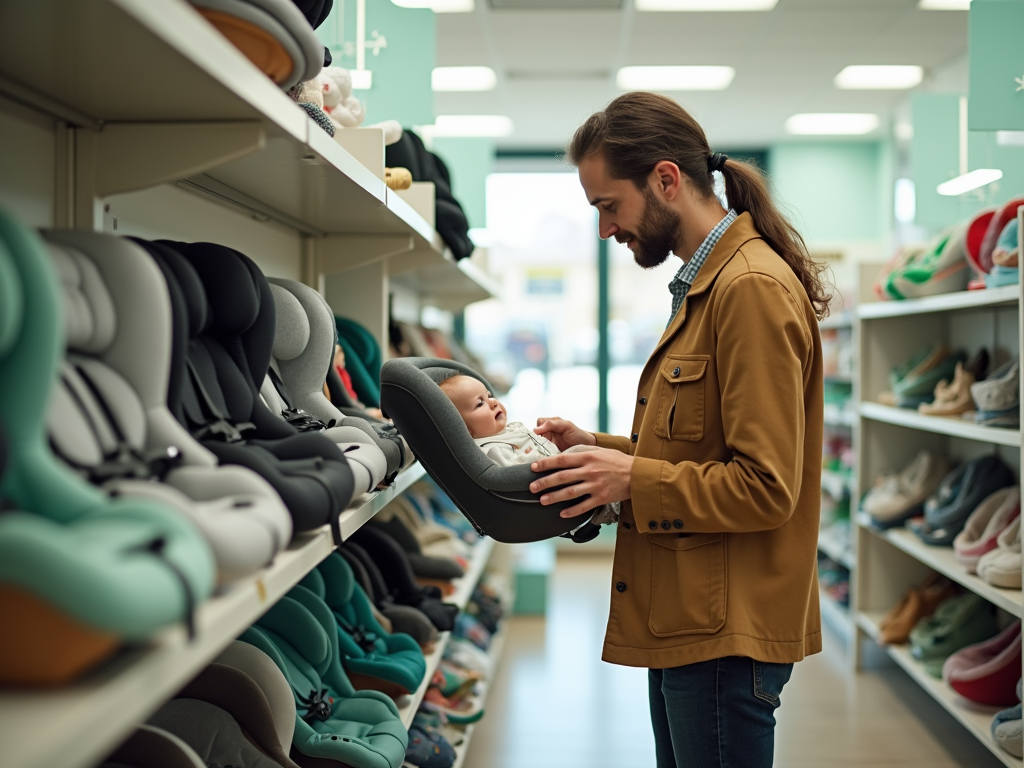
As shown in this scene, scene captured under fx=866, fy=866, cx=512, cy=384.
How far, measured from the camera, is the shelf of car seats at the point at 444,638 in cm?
183

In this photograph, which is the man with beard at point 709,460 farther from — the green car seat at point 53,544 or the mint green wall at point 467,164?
the mint green wall at point 467,164

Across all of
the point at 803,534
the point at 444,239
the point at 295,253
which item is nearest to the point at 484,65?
the point at 444,239

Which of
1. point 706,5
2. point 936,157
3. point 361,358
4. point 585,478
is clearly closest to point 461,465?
point 585,478

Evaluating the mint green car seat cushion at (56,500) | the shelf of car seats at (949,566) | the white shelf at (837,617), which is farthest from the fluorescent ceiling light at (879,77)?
the mint green car seat cushion at (56,500)

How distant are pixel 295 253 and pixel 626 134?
0.99 meters

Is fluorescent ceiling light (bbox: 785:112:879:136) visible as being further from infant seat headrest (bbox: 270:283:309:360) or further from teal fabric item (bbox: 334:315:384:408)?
infant seat headrest (bbox: 270:283:309:360)

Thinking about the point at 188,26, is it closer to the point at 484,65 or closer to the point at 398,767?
the point at 398,767

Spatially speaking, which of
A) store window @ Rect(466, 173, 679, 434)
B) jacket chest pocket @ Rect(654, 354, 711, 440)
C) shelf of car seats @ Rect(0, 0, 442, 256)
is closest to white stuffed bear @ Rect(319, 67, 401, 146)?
shelf of car seats @ Rect(0, 0, 442, 256)

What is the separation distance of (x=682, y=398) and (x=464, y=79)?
14.3ft

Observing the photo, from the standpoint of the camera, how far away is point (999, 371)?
2.87 metres

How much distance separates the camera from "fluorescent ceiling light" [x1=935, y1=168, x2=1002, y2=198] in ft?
10.4

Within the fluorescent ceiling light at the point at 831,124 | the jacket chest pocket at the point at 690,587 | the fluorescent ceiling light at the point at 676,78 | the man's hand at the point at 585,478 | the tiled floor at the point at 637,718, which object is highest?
the fluorescent ceiling light at the point at 676,78

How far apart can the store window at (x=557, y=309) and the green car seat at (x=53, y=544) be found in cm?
639

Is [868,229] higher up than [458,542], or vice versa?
[868,229]
